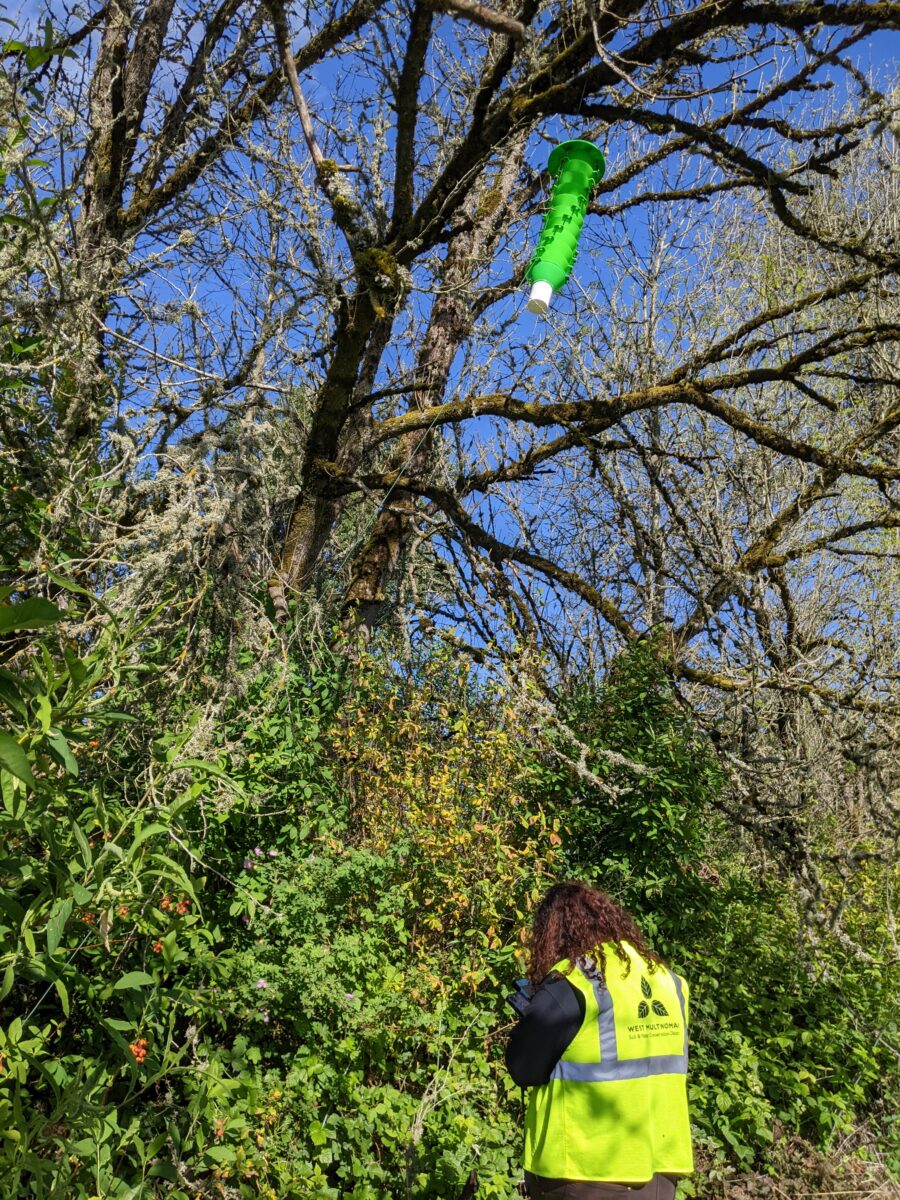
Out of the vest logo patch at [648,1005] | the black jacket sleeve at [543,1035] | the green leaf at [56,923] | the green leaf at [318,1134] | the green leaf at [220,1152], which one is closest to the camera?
the green leaf at [56,923]

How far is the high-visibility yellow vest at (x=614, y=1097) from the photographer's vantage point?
2.36 meters

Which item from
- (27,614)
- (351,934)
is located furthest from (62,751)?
(351,934)

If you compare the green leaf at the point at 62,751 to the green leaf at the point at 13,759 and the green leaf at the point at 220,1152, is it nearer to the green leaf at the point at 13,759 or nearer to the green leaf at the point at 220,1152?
the green leaf at the point at 13,759

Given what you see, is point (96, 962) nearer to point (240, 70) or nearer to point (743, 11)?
point (743, 11)

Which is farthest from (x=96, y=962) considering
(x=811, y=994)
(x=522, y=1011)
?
(x=811, y=994)

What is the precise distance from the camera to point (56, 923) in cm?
168

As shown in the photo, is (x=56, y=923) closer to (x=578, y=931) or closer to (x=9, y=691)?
(x=9, y=691)

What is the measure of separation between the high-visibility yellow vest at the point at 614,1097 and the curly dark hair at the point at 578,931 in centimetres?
4

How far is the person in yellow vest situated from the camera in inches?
92.7

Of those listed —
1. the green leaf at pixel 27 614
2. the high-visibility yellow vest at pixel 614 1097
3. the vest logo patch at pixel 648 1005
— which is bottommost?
the high-visibility yellow vest at pixel 614 1097

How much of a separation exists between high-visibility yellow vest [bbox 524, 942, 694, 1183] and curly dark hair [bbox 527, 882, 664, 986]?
4 centimetres

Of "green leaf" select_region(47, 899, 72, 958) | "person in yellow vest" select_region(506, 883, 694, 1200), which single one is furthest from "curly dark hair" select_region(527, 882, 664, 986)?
"green leaf" select_region(47, 899, 72, 958)

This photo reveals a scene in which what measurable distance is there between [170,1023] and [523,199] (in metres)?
5.60

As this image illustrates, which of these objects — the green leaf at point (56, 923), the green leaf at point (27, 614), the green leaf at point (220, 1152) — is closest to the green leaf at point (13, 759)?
the green leaf at point (27, 614)
